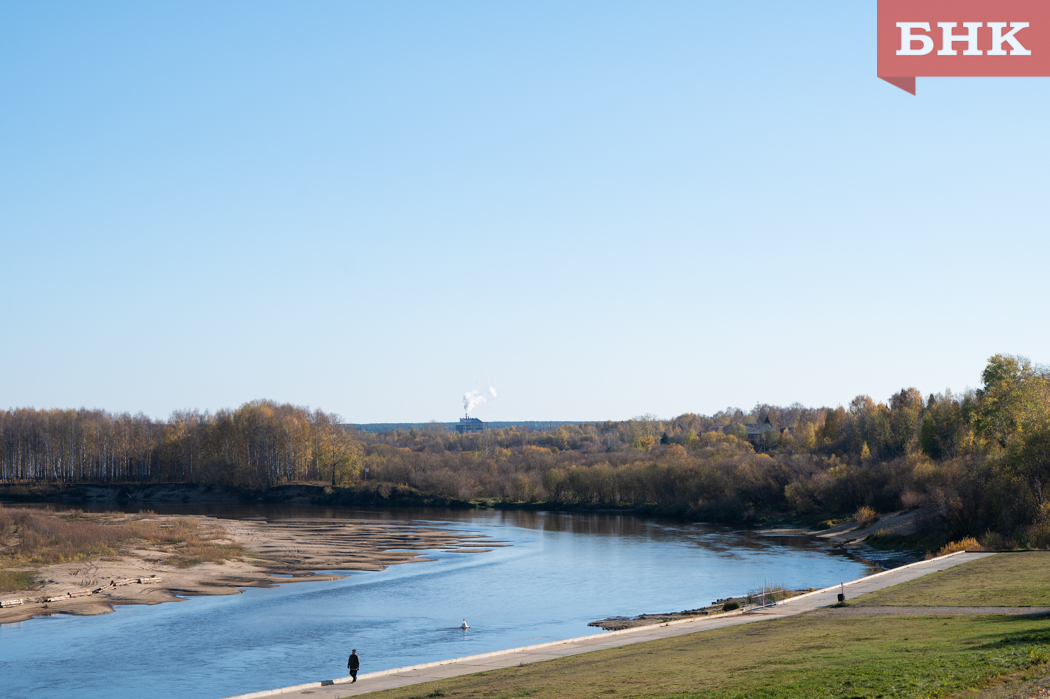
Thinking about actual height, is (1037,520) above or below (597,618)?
above

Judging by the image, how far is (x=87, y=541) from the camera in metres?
64.8

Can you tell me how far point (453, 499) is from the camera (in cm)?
13400

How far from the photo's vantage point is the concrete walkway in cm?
2655

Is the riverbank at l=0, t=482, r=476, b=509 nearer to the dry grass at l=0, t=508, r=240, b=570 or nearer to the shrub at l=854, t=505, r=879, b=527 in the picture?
the dry grass at l=0, t=508, r=240, b=570

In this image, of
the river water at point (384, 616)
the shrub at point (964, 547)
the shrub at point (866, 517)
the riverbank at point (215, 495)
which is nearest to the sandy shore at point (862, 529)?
the shrub at point (866, 517)

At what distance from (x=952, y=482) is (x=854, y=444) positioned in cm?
6066

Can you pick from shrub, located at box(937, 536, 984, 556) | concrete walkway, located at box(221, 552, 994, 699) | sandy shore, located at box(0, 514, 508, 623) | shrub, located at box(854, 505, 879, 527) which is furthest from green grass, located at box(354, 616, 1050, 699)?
shrub, located at box(854, 505, 879, 527)

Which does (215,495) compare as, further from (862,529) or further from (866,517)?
(862,529)

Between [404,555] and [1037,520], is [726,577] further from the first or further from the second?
[404,555]

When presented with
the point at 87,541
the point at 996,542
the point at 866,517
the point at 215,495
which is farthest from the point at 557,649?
the point at 215,495

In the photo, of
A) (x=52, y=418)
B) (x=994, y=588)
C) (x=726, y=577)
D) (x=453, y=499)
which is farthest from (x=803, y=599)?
(x=52, y=418)

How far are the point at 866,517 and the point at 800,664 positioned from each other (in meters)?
68.8

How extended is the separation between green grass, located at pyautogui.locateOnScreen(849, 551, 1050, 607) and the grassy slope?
22 centimetres

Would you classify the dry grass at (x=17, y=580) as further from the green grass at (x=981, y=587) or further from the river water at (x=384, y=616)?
the green grass at (x=981, y=587)
